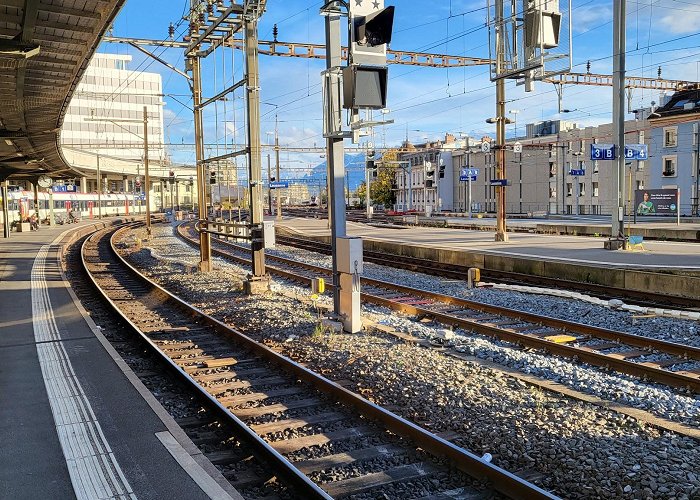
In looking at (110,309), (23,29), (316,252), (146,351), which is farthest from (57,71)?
(316,252)

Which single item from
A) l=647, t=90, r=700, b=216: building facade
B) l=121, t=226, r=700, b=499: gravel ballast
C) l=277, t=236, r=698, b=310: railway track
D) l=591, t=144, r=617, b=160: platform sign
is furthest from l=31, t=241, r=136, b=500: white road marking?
l=647, t=90, r=700, b=216: building facade

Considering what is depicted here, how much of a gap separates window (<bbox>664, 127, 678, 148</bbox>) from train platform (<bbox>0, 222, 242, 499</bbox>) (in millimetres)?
48907

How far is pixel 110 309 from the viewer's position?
1442 cm

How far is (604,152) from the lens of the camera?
2181cm

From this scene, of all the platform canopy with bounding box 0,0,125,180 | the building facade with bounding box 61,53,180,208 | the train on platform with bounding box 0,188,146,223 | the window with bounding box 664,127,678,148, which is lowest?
the train on platform with bounding box 0,188,146,223

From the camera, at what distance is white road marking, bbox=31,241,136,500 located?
4941 mm

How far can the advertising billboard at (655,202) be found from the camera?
3984 cm

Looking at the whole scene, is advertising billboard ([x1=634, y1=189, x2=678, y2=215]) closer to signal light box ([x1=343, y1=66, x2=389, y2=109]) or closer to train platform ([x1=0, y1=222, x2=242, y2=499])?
signal light box ([x1=343, y1=66, x2=389, y2=109])

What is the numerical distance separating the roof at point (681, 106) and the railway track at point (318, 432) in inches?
1918

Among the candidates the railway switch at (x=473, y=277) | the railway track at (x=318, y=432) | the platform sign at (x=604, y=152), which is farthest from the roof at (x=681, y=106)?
the railway track at (x=318, y=432)

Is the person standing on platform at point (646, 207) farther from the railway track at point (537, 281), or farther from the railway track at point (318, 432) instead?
the railway track at point (318, 432)

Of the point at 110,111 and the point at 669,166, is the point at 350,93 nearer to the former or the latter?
the point at 669,166

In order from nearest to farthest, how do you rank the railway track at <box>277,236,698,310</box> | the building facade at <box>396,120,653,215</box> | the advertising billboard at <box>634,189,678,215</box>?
the railway track at <box>277,236,698,310</box> < the advertising billboard at <box>634,189,678,215</box> < the building facade at <box>396,120,653,215</box>

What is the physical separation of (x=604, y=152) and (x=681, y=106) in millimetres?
34843
